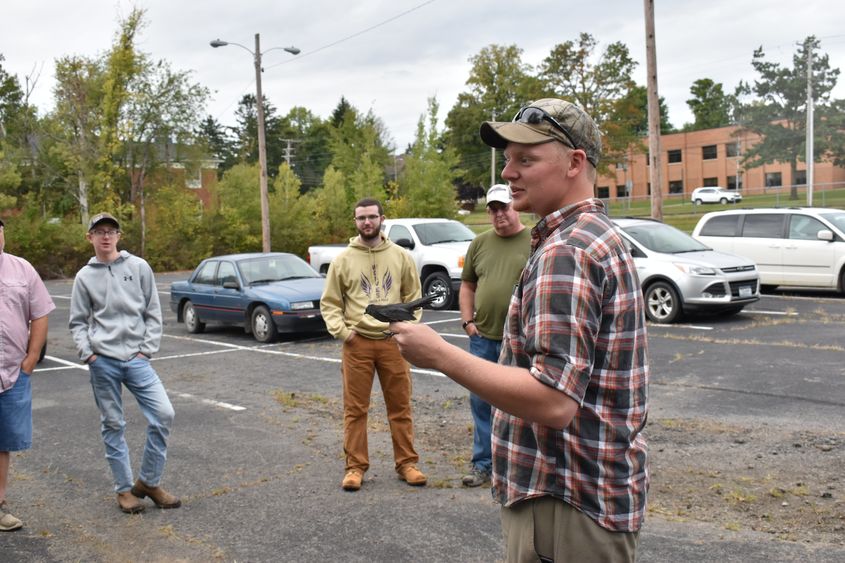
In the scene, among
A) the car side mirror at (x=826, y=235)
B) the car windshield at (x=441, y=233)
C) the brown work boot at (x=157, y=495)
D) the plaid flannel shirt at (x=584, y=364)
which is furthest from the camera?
the car windshield at (x=441, y=233)

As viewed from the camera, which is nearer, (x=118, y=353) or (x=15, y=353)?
(x=15, y=353)

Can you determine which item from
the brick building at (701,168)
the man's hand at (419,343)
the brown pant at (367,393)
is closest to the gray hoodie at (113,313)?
the brown pant at (367,393)

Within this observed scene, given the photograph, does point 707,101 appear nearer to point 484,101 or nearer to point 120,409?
point 484,101

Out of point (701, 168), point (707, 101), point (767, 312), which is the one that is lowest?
point (767, 312)

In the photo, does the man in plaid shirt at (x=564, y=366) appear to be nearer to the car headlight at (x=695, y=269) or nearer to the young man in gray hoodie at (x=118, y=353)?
the young man in gray hoodie at (x=118, y=353)

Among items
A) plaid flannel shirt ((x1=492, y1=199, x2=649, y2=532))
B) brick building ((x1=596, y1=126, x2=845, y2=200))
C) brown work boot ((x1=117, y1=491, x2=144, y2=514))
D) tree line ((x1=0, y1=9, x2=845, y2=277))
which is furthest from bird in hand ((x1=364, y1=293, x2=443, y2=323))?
brick building ((x1=596, y1=126, x2=845, y2=200))

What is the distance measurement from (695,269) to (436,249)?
18.7 feet

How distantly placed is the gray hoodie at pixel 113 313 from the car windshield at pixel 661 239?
1067 cm

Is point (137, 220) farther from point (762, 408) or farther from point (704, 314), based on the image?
point (762, 408)

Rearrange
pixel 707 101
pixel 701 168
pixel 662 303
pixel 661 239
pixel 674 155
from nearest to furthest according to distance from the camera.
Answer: pixel 662 303, pixel 661 239, pixel 701 168, pixel 674 155, pixel 707 101

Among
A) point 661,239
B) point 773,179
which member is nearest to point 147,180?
point 661,239

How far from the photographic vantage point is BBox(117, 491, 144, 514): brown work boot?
5422 mm

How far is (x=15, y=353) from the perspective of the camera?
5.21 meters

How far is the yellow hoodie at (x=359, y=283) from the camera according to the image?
19.6 ft
